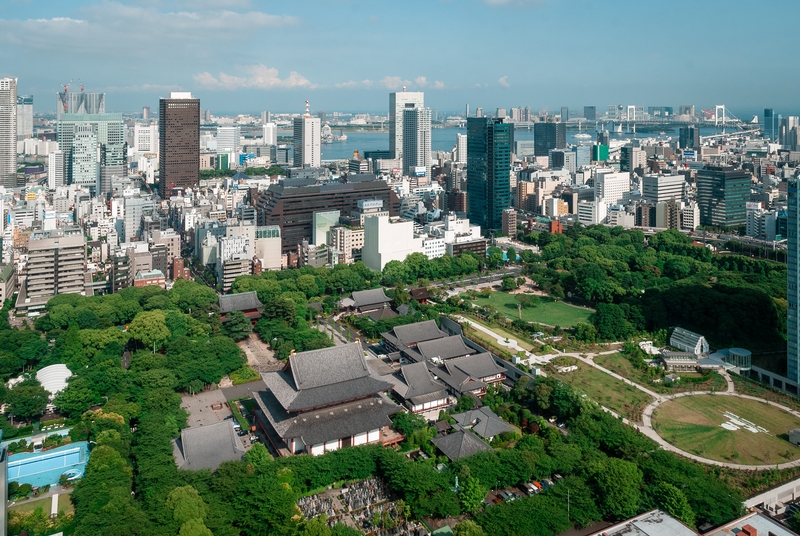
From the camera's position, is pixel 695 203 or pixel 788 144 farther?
pixel 788 144

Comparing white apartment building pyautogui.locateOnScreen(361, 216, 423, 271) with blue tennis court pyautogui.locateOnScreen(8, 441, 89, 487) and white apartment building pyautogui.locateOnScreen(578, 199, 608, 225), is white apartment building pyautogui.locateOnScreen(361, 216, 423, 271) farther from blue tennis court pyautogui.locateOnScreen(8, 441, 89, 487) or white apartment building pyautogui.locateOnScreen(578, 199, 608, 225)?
blue tennis court pyautogui.locateOnScreen(8, 441, 89, 487)

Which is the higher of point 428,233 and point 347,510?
point 428,233

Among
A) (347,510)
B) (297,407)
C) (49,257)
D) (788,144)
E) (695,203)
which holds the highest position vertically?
(788,144)

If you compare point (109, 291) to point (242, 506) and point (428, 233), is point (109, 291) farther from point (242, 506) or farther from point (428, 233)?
point (242, 506)

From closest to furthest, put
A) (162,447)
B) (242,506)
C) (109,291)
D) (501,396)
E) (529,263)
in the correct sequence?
1. (242,506)
2. (162,447)
3. (501,396)
4. (109,291)
5. (529,263)

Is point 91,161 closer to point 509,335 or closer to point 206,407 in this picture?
point 206,407

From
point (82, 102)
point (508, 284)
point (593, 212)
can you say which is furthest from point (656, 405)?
point (82, 102)

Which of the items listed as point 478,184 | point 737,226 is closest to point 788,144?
point 737,226

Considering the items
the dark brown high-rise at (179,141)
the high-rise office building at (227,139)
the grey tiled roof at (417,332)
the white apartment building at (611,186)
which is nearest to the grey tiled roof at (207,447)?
the grey tiled roof at (417,332)
